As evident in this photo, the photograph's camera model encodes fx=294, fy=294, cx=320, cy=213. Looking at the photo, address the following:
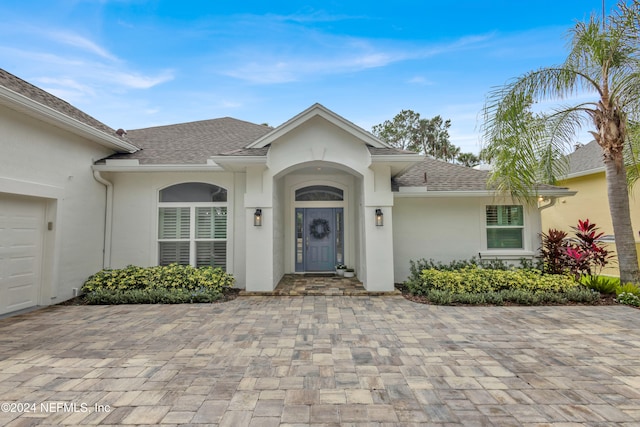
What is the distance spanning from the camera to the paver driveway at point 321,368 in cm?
259

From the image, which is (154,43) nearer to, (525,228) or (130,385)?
(130,385)

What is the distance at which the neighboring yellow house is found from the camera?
10.3 m

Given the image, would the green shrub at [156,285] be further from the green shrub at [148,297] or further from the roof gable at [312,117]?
the roof gable at [312,117]

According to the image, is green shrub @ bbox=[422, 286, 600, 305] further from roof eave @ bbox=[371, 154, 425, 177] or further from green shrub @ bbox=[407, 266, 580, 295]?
roof eave @ bbox=[371, 154, 425, 177]

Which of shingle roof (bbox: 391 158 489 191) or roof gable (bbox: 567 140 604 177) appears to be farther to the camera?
roof gable (bbox: 567 140 604 177)

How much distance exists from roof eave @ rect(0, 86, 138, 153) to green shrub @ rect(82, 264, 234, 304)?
336 centimetres

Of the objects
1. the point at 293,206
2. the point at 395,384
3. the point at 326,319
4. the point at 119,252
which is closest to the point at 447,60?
the point at 293,206

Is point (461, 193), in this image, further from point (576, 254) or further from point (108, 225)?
point (108, 225)

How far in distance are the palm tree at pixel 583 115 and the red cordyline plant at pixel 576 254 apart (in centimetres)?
50

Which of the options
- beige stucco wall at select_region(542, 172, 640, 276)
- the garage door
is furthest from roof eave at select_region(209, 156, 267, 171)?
beige stucco wall at select_region(542, 172, 640, 276)

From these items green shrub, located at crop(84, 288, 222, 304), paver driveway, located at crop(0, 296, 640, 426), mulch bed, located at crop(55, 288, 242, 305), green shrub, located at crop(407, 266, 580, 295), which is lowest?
paver driveway, located at crop(0, 296, 640, 426)

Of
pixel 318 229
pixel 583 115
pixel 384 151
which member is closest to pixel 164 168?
pixel 318 229

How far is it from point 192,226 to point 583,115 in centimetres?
1041

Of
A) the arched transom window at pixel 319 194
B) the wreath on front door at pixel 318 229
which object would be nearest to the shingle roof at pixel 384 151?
the arched transom window at pixel 319 194
